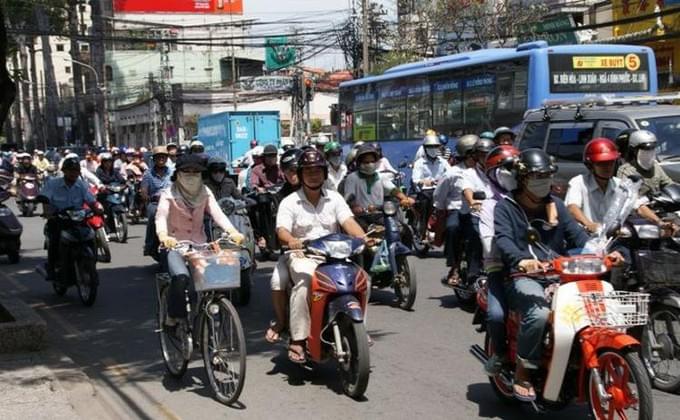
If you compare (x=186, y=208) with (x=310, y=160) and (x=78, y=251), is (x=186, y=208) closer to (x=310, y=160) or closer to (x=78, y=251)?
(x=310, y=160)

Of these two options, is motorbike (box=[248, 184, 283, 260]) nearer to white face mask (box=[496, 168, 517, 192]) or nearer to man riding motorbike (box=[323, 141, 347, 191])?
man riding motorbike (box=[323, 141, 347, 191])

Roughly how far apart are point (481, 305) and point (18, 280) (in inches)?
342

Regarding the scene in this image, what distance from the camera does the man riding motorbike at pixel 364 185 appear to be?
925 cm

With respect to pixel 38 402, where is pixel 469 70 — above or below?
above

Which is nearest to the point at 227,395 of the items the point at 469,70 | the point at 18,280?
the point at 18,280

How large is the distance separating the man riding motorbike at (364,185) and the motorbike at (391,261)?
11 centimetres

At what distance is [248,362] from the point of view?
23.3ft

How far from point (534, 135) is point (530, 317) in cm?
667

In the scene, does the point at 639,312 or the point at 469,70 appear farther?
the point at 469,70

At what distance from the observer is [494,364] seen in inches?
205

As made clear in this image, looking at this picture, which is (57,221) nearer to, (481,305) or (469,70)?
(481,305)

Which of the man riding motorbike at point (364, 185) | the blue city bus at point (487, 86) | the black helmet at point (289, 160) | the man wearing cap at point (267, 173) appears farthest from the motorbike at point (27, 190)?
the man riding motorbike at point (364, 185)

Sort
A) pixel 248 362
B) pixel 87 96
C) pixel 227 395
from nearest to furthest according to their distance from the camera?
pixel 227 395 < pixel 248 362 < pixel 87 96

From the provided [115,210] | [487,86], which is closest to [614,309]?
[115,210]
